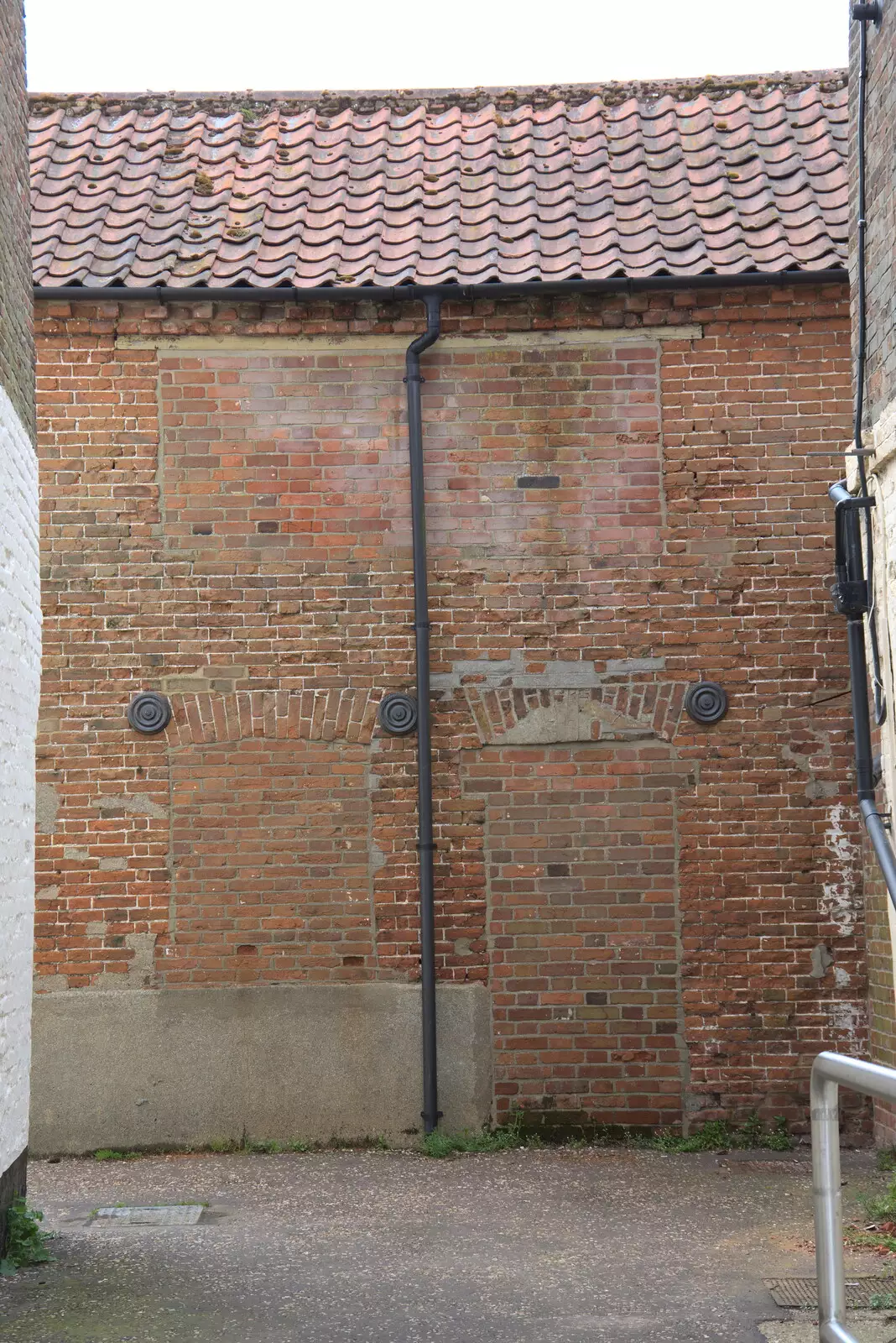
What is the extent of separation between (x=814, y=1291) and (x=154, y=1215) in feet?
10.7

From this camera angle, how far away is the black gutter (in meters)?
9.00

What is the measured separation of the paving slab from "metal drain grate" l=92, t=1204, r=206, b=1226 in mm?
59

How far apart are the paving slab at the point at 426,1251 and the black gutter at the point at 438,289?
5.21 meters

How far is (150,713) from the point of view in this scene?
9055 millimetres

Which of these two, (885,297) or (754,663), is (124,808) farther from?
(885,297)

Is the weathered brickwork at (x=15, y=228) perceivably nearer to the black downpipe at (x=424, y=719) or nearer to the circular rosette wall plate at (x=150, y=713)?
the circular rosette wall plate at (x=150, y=713)

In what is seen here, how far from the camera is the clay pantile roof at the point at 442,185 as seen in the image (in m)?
9.24

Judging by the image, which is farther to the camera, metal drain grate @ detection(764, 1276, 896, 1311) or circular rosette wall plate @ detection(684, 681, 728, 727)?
circular rosette wall plate @ detection(684, 681, 728, 727)

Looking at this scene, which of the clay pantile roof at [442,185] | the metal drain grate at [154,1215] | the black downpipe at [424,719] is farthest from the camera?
the clay pantile roof at [442,185]

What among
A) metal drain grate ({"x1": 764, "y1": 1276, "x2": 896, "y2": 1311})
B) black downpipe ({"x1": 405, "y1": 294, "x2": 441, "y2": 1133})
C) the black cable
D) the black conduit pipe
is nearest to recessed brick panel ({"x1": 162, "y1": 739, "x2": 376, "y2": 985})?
black downpipe ({"x1": 405, "y1": 294, "x2": 441, "y2": 1133})

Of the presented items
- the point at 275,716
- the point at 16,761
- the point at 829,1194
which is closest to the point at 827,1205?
the point at 829,1194

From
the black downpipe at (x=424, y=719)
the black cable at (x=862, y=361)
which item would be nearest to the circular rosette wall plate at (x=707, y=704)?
the black cable at (x=862, y=361)

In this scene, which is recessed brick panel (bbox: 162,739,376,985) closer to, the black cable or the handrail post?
the black cable

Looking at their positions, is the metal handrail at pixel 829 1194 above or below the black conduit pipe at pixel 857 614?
below
